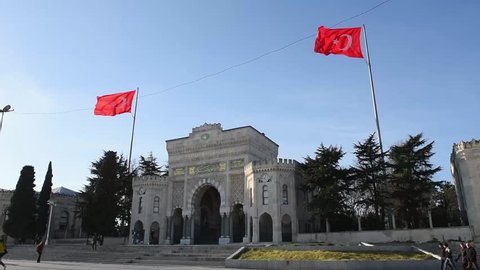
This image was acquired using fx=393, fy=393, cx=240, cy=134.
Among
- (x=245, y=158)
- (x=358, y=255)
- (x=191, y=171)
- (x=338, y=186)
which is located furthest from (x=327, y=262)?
(x=191, y=171)

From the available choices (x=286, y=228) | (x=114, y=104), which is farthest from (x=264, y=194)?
(x=114, y=104)

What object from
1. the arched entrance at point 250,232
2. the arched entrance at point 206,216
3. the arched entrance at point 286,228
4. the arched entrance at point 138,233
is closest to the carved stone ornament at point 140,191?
the arched entrance at point 138,233

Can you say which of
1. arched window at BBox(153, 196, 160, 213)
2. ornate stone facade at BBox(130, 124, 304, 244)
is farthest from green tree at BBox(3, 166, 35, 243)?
arched window at BBox(153, 196, 160, 213)

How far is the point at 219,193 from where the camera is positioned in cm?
3731

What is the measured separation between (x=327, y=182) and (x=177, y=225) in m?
16.3

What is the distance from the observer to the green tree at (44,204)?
46.2m

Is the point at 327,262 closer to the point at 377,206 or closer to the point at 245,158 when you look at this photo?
the point at 377,206

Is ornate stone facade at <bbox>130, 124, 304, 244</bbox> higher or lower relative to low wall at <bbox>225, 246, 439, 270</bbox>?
higher

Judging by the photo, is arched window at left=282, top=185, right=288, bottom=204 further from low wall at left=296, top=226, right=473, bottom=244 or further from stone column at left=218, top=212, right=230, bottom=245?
stone column at left=218, top=212, right=230, bottom=245

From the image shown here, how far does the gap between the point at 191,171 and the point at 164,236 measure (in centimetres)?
670

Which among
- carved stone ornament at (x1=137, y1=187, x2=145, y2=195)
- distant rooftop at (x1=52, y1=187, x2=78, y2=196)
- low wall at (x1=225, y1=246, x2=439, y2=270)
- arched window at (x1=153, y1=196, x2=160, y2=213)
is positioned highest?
distant rooftop at (x1=52, y1=187, x2=78, y2=196)

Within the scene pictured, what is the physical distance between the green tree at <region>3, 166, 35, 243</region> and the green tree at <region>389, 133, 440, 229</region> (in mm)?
38628

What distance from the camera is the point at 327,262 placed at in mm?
17719

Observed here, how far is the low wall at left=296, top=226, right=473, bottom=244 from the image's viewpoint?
81.3 feet
